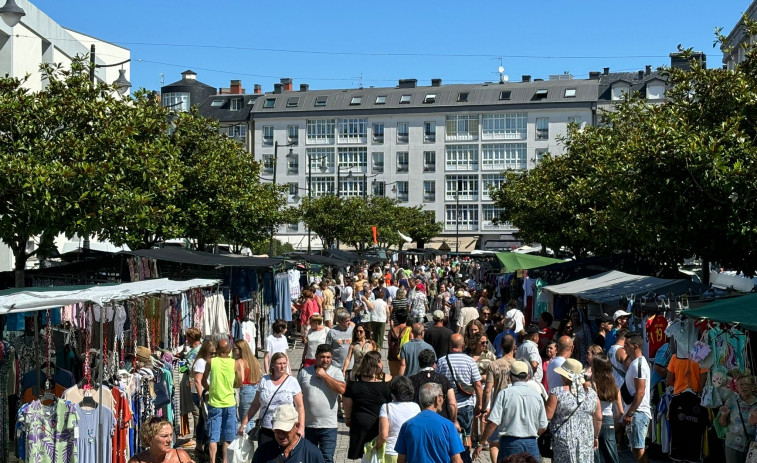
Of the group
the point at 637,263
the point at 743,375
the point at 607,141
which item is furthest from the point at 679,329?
the point at 607,141

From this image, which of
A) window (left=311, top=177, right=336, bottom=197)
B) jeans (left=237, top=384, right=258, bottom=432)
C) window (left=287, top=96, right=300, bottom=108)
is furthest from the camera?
window (left=287, top=96, right=300, bottom=108)

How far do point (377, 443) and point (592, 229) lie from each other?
63.7 ft

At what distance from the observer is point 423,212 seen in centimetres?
8388

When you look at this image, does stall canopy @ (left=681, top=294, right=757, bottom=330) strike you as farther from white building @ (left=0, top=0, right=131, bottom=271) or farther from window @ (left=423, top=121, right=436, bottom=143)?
window @ (left=423, top=121, right=436, bottom=143)

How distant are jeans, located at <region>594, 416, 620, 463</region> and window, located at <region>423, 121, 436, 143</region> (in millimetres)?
76741

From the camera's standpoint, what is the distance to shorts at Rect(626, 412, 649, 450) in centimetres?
1044

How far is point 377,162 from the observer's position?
287 feet

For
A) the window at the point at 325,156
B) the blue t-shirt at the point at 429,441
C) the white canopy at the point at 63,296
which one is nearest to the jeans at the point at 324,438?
the blue t-shirt at the point at 429,441

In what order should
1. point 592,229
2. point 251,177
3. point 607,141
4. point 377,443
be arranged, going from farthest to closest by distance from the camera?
point 251,177 → point 592,229 → point 607,141 → point 377,443

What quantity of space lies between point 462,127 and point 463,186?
16.3 feet

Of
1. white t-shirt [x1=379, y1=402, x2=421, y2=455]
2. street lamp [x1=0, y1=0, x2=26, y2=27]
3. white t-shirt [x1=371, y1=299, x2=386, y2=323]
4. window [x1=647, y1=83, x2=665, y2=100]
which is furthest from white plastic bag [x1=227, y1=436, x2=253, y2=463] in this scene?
window [x1=647, y1=83, x2=665, y2=100]

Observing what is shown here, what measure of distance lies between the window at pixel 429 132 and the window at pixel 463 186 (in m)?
3.50

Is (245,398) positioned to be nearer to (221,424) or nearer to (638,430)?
(221,424)

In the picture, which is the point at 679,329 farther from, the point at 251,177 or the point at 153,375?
the point at 251,177
